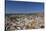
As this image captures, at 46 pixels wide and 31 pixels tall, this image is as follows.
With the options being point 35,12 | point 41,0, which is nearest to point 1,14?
point 35,12

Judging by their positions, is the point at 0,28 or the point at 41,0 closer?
the point at 0,28

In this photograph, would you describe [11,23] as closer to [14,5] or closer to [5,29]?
[5,29]

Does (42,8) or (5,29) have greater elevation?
(42,8)

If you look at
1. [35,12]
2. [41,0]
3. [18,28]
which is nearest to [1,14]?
[18,28]

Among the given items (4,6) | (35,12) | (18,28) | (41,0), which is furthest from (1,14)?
(41,0)

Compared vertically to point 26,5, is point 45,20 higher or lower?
lower

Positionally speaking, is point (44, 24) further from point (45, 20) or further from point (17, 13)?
point (17, 13)

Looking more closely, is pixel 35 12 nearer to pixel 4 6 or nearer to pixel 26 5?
pixel 26 5

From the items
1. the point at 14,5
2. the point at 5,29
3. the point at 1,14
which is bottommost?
the point at 5,29
